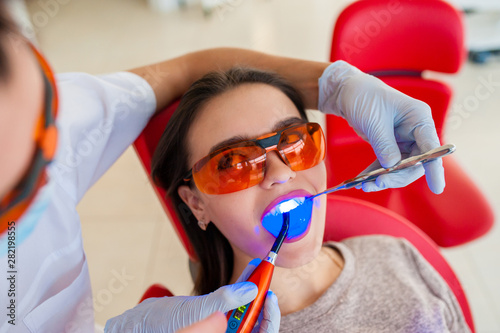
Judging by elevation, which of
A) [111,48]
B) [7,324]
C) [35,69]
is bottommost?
[111,48]

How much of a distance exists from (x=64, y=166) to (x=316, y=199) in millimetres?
780

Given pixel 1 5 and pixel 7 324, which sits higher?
pixel 1 5

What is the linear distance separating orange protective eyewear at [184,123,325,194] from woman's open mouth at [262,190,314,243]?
0.08m

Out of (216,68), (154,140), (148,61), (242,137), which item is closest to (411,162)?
(242,137)

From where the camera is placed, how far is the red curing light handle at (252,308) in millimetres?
818

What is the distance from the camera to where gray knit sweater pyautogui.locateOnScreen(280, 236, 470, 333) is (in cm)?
110

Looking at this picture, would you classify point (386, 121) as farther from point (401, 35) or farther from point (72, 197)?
point (72, 197)

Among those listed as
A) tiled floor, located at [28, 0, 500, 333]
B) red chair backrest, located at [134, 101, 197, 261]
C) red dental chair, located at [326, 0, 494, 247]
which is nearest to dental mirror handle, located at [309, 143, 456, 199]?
red chair backrest, located at [134, 101, 197, 261]

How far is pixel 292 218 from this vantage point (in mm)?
996

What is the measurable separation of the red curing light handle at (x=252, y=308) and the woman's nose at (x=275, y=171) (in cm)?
24

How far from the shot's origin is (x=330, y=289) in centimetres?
115

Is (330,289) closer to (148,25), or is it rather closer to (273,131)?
(273,131)

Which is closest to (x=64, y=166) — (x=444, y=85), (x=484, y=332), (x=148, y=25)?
(x=444, y=85)

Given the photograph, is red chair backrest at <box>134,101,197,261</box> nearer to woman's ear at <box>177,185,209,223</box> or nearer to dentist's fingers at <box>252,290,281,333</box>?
woman's ear at <box>177,185,209,223</box>
